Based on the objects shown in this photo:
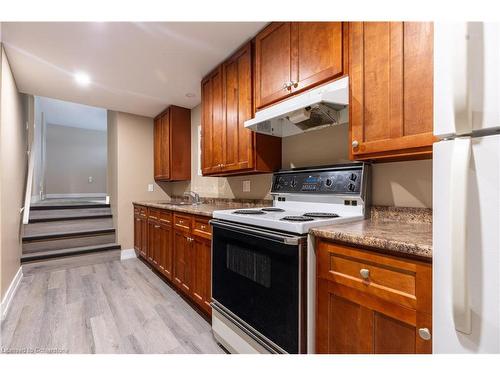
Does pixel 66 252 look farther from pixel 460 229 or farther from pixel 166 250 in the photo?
pixel 460 229

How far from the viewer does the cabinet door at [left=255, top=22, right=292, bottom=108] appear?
1.64m

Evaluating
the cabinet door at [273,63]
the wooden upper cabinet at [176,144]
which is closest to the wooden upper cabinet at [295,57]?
the cabinet door at [273,63]

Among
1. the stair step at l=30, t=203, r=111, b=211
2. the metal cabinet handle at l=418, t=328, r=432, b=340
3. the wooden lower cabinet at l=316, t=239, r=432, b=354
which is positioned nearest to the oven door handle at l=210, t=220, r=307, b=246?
the wooden lower cabinet at l=316, t=239, r=432, b=354

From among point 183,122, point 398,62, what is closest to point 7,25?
point 183,122

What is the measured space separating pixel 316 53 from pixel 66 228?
4.24 metres

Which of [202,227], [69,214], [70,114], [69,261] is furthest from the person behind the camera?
[70,114]

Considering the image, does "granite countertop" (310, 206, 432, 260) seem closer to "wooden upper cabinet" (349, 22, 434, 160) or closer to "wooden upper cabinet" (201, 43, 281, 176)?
"wooden upper cabinet" (349, 22, 434, 160)

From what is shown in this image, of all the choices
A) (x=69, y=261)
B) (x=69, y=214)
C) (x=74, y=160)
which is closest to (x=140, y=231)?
(x=69, y=261)

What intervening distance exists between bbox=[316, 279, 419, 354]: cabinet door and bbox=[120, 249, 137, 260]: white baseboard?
3.45 metres

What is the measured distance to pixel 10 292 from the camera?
235 cm

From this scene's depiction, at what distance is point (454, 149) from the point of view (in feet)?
2.02

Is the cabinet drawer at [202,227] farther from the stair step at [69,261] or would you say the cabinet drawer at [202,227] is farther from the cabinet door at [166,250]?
the stair step at [69,261]

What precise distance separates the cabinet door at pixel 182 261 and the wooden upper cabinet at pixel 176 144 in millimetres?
1319

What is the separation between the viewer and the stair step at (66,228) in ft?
11.3
